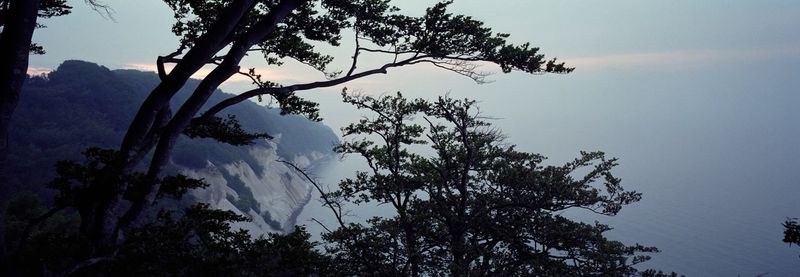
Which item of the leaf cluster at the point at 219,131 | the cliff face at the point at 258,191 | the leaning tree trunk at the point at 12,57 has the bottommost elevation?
the leaning tree trunk at the point at 12,57

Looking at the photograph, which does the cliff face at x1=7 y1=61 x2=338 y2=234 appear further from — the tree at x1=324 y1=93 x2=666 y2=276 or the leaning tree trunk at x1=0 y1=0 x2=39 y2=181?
the leaning tree trunk at x1=0 y1=0 x2=39 y2=181

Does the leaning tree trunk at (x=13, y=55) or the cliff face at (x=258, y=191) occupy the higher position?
the cliff face at (x=258, y=191)

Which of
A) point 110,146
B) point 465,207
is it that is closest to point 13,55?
point 465,207

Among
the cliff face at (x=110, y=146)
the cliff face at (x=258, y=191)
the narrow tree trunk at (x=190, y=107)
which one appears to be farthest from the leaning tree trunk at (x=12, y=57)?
the cliff face at (x=258, y=191)

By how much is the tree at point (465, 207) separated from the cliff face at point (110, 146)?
4988 centimetres

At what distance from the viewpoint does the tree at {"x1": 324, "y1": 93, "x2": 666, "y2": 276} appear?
9.99 metres

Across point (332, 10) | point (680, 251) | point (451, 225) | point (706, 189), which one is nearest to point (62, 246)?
point (332, 10)

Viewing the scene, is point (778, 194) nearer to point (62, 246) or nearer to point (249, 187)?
point (249, 187)

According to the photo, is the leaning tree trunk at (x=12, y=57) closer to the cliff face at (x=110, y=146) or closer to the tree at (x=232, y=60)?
the tree at (x=232, y=60)

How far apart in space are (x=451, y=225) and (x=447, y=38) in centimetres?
561

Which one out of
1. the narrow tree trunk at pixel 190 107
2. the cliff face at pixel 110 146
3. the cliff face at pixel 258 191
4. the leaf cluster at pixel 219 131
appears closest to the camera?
the narrow tree trunk at pixel 190 107

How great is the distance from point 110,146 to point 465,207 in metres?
79.5

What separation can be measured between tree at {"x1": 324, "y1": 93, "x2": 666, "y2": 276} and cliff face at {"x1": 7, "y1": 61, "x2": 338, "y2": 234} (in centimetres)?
4988

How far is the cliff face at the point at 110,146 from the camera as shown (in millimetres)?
63831
